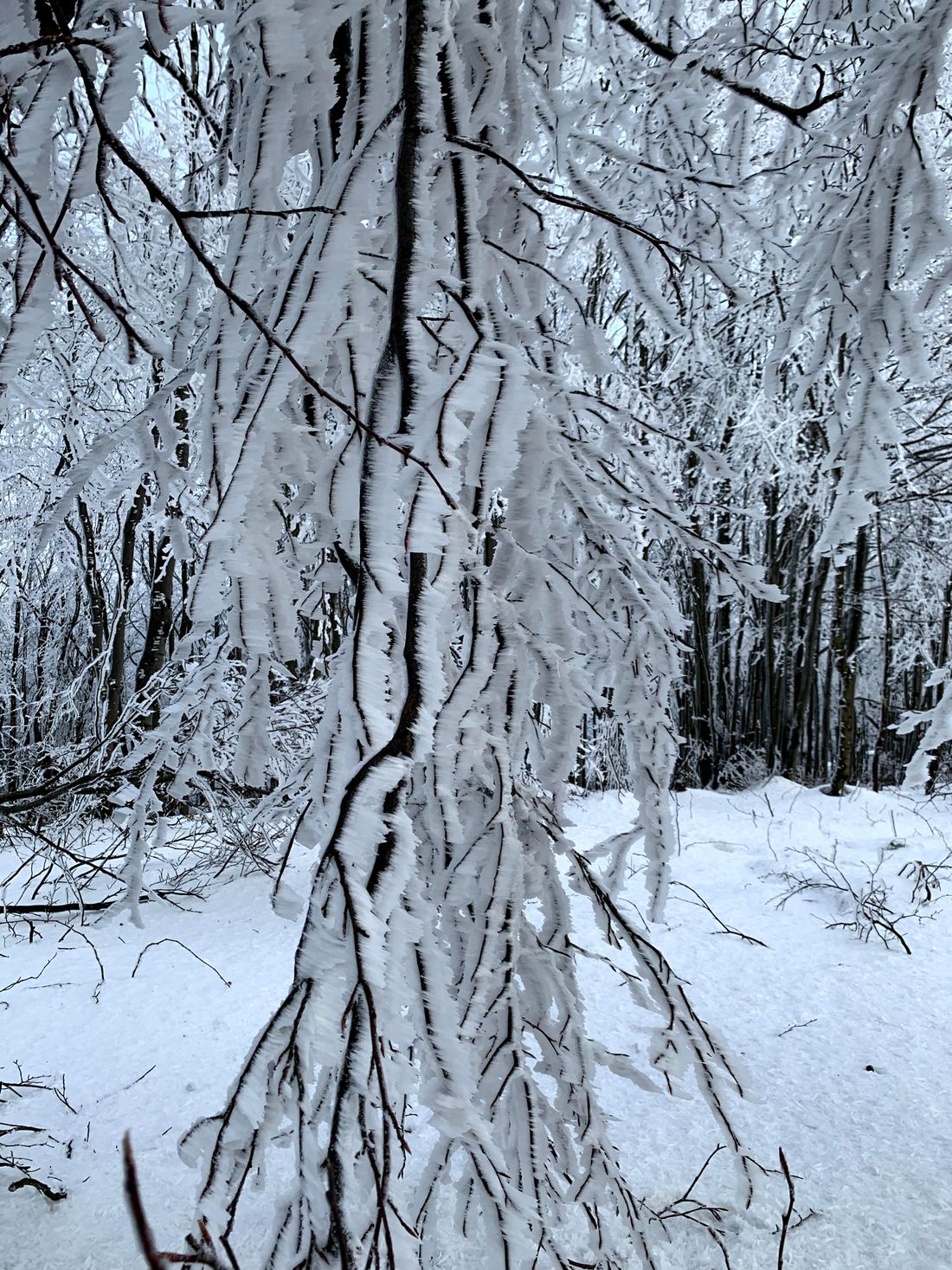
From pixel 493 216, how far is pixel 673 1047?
3.82 ft

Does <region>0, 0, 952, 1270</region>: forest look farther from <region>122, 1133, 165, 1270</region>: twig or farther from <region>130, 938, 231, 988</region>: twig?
<region>130, 938, 231, 988</region>: twig

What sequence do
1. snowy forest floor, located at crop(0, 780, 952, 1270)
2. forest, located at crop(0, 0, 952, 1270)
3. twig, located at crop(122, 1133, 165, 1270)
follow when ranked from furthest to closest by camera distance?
snowy forest floor, located at crop(0, 780, 952, 1270) → forest, located at crop(0, 0, 952, 1270) → twig, located at crop(122, 1133, 165, 1270)

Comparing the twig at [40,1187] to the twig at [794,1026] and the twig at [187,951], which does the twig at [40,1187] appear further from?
the twig at [794,1026]

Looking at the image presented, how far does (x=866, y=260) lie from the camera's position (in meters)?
0.98

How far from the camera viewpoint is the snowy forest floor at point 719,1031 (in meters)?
1.68

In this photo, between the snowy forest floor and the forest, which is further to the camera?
the snowy forest floor

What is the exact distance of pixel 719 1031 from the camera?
2176 mm

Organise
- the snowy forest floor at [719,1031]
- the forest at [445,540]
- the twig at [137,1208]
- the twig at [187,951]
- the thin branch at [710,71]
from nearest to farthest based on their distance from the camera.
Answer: the twig at [137,1208] < the forest at [445,540] < the thin branch at [710,71] < the snowy forest floor at [719,1031] < the twig at [187,951]

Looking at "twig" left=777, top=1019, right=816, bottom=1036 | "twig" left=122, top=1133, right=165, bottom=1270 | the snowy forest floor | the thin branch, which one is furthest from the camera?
"twig" left=777, top=1019, right=816, bottom=1036

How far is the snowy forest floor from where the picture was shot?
168cm

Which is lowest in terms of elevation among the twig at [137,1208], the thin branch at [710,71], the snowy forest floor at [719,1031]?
the snowy forest floor at [719,1031]

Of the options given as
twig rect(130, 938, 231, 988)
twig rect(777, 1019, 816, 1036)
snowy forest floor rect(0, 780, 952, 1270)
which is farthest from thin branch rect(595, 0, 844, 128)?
twig rect(130, 938, 231, 988)

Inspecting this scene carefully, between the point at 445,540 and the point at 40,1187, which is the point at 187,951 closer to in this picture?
the point at 40,1187

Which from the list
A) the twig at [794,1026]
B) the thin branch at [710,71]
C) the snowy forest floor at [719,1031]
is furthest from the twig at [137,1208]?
the twig at [794,1026]
